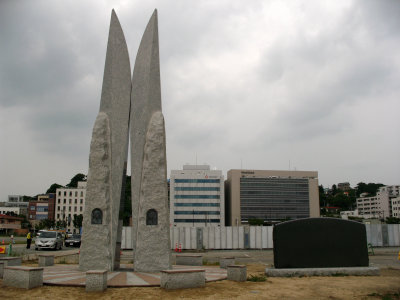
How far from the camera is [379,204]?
12731 centimetres

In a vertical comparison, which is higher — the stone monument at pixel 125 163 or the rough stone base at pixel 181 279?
the stone monument at pixel 125 163

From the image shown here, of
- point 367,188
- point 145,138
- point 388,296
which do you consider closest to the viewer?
point 388,296

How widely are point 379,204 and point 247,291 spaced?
13333cm

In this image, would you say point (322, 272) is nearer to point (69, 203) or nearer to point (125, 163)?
point (125, 163)

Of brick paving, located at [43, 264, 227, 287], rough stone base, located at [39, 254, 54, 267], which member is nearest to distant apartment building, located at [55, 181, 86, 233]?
rough stone base, located at [39, 254, 54, 267]

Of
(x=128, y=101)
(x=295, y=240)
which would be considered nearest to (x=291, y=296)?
(x=295, y=240)

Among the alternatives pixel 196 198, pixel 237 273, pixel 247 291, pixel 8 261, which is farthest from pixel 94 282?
pixel 196 198

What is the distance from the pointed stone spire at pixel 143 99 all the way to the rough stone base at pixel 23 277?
4.23 metres

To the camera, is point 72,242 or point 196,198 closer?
point 72,242

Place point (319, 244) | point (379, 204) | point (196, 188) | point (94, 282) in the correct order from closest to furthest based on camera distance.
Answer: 1. point (94, 282)
2. point (319, 244)
3. point (196, 188)
4. point (379, 204)

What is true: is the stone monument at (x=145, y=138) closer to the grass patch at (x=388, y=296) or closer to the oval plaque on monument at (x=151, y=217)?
the oval plaque on monument at (x=151, y=217)

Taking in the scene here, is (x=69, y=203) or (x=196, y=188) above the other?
(x=196, y=188)

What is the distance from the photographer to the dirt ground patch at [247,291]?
877 centimetres

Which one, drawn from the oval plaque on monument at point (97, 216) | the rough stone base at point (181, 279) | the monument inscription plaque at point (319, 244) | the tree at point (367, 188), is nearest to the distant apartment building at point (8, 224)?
the oval plaque on monument at point (97, 216)
